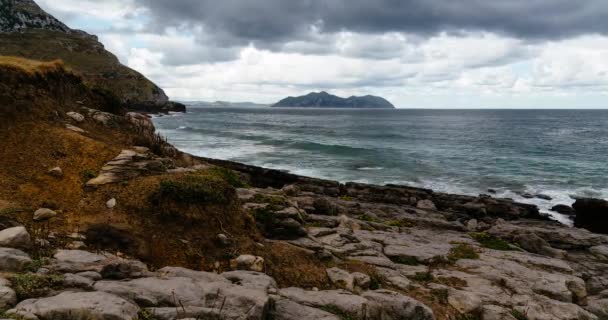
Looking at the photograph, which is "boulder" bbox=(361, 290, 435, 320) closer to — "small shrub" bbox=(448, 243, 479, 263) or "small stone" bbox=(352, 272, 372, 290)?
"small stone" bbox=(352, 272, 372, 290)

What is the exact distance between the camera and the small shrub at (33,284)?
6191 millimetres

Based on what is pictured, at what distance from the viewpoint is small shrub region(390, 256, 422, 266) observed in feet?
47.6

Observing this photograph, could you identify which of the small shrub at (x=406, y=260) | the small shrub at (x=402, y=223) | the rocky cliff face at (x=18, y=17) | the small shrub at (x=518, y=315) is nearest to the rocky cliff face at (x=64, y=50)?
the rocky cliff face at (x=18, y=17)

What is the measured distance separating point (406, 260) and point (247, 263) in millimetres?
6777

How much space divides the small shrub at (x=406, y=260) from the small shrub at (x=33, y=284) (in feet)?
35.6

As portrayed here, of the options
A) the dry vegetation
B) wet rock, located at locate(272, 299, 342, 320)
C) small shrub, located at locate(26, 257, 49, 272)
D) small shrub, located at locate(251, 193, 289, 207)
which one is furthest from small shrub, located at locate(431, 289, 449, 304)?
the dry vegetation

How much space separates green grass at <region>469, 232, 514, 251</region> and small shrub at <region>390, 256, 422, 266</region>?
6.04 m

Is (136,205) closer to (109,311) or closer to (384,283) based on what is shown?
(109,311)

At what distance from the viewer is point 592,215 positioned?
34.0 meters

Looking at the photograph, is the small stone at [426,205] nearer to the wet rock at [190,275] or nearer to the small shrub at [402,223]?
the small shrub at [402,223]

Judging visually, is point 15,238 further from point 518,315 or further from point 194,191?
point 518,315

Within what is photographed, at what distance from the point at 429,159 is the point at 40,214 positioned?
192 ft

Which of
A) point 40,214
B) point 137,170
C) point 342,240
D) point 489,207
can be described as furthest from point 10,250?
point 489,207

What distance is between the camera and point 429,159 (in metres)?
62.8
